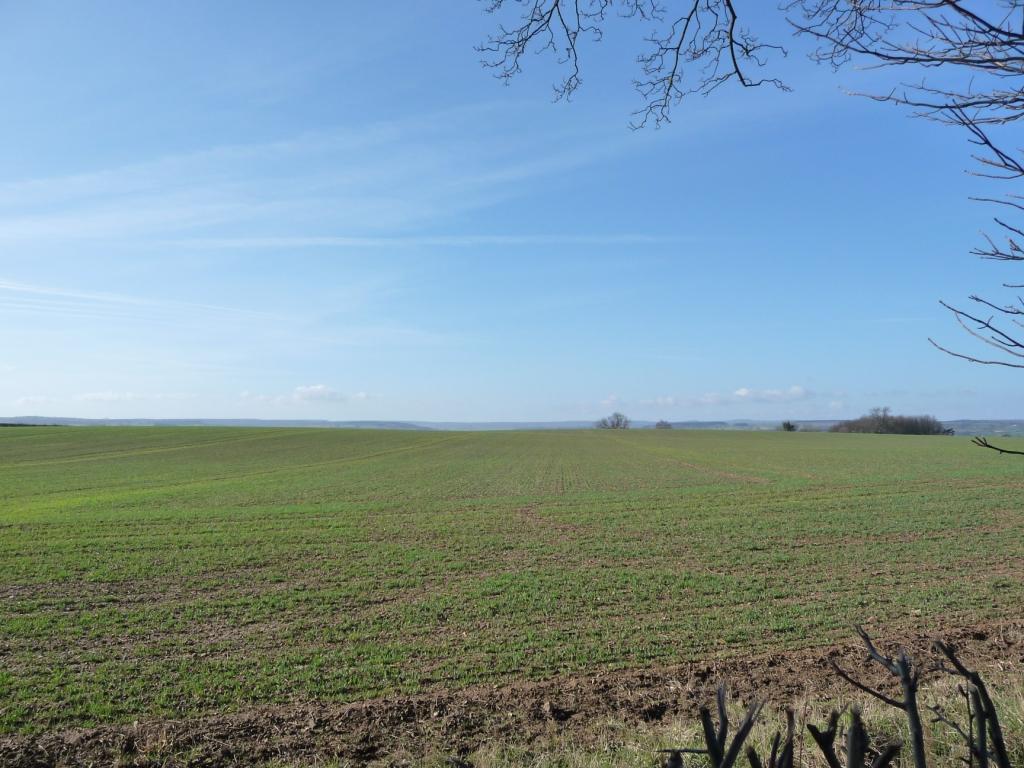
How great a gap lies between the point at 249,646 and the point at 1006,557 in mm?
16216

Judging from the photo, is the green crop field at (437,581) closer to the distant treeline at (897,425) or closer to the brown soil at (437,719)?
the brown soil at (437,719)

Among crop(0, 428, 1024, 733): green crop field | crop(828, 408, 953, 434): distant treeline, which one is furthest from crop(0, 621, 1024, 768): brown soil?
crop(828, 408, 953, 434): distant treeline

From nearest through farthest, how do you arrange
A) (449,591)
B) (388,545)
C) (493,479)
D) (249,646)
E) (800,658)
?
(800,658) → (249,646) → (449,591) → (388,545) → (493,479)

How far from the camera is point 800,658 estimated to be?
29.5 ft

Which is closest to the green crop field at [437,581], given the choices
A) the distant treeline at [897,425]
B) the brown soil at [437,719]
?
the brown soil at [437,719]

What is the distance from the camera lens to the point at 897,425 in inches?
4592

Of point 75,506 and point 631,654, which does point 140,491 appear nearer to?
point 75,506

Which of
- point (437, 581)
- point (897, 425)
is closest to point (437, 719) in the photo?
point (437, 581)

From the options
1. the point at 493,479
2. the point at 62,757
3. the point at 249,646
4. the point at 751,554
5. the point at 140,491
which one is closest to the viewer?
the point at 62,757

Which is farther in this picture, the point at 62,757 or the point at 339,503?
the point at 339,503

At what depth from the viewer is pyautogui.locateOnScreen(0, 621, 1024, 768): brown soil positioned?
641 cm

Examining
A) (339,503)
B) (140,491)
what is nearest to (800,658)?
(339,503)

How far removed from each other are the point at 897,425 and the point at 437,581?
4857 inches

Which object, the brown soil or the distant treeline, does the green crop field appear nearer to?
the brown soil
